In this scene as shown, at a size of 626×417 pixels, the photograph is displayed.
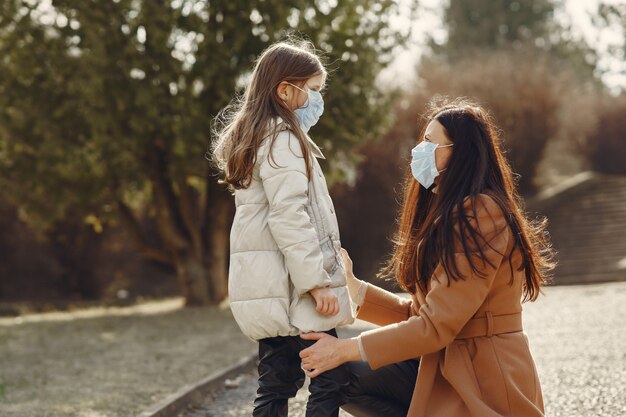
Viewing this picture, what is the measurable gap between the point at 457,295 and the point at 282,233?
2.57 ft

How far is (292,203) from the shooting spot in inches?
148

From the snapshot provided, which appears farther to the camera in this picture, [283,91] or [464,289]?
[283,91]

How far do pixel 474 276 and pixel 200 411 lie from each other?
355 cm

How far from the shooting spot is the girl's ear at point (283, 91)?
159 inches

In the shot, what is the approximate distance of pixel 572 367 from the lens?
7336 mm

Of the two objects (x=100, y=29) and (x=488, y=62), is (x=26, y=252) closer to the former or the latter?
(x=100, y=29)

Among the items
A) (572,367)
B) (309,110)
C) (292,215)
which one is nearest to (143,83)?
(572,367)

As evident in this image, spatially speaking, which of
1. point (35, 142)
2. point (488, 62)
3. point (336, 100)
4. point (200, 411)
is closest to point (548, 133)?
point (488, 62)

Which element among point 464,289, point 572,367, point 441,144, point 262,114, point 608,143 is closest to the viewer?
point 464,289

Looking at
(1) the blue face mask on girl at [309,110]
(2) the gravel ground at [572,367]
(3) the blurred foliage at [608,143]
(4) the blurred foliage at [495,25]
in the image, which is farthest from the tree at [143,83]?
(4) the blurred foliage at [495,25]

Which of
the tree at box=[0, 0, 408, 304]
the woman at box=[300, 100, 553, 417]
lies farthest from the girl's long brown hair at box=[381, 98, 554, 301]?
the tree at box=[0, 0, 408, 304]

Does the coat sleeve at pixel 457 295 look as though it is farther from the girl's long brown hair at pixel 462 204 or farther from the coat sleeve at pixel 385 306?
the coat sleeve at pixel 385 306

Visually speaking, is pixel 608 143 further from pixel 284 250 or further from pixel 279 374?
pixel 284 250

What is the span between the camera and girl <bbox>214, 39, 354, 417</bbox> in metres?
3.76
